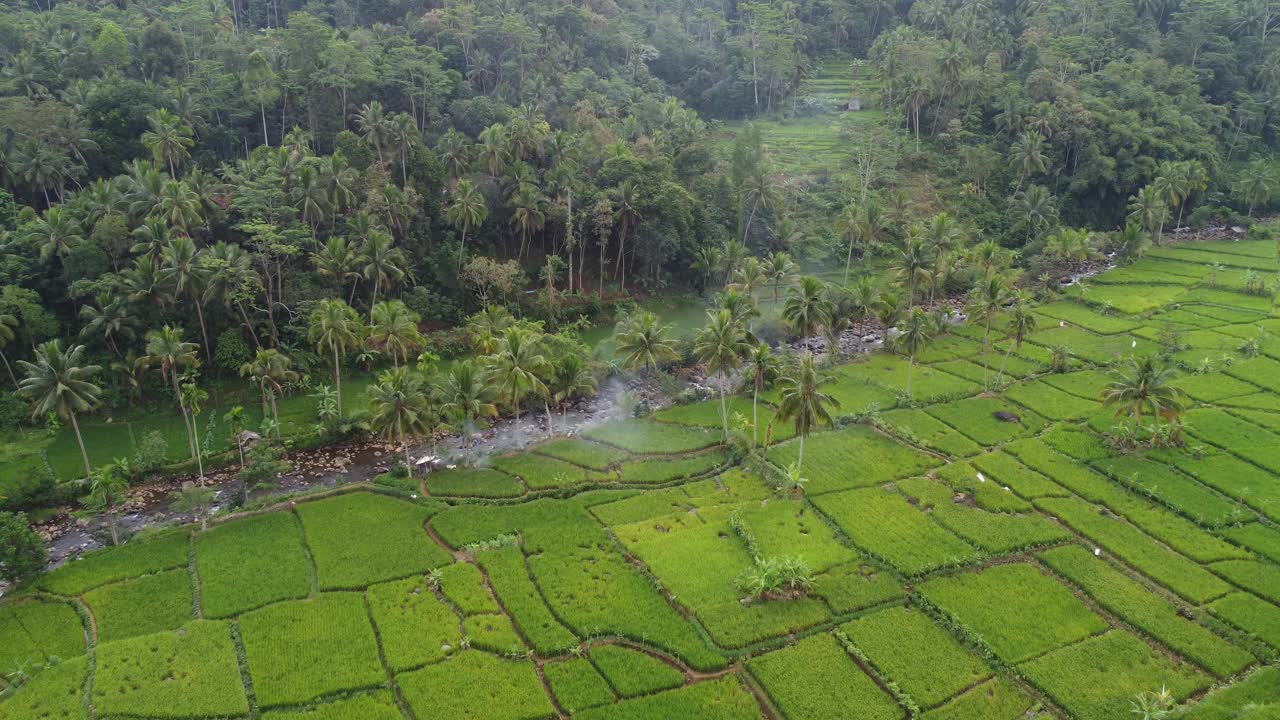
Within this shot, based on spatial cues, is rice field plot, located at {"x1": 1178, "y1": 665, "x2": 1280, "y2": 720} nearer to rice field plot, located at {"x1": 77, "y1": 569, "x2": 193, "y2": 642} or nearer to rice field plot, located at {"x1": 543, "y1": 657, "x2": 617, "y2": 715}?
rice field plot, located at {"x1": 543, "y1": 657, "x2": 617, "y2": 715}

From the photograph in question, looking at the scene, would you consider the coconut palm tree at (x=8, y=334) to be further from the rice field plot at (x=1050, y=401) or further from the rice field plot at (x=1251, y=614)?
the rice field plot at (x=1251, y=614)

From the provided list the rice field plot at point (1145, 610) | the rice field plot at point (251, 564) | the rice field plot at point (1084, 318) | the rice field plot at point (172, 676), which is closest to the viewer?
the rice field plot at point (172, 676)

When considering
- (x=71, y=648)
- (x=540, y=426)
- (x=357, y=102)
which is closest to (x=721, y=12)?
(x=357, y=102)

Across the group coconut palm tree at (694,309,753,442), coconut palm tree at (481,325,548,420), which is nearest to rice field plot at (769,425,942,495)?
coconut palm tree at (694,309,753,442)

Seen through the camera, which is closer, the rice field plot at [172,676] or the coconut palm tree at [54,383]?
the rice field plot at [172,676]

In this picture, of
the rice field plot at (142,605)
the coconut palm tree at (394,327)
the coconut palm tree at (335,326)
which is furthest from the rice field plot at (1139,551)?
the rice field plot at (142,605)

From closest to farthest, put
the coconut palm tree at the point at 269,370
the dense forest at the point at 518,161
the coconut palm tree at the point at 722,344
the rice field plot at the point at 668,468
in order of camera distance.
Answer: the rice field plot at the point at 668,468, the coconut palm tree at the point at 722,344, the coconut palm tree at the point at 269,370, the dense forest at the point at 518,161
